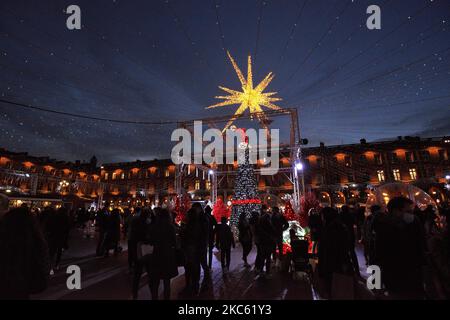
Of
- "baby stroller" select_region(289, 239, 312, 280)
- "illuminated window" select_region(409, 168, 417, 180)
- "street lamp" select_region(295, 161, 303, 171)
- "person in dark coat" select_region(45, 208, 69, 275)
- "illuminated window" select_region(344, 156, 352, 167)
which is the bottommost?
"baby stroller" select_region(289, 239, 312, 280)

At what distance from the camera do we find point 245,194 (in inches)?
538

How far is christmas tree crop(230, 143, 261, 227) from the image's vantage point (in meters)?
13.4

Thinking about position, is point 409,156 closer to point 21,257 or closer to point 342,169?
point 342,169

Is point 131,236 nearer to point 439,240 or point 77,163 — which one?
point 439,240

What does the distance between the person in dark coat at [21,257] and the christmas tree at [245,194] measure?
36.2 feet

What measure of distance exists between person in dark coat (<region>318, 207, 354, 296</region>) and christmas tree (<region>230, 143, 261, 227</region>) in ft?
29.9

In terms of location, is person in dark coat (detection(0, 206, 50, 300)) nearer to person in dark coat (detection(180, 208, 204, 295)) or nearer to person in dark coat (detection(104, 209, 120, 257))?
person in dark coat (detection(180, 208, 204, 295))

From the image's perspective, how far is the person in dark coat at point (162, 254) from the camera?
3.86 m

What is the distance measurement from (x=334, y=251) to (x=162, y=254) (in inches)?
114

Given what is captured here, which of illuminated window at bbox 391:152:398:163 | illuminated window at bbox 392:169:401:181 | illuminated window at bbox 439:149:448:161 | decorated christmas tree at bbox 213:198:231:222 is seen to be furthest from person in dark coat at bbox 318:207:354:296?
illuminated window at bbox 439:149:448:161

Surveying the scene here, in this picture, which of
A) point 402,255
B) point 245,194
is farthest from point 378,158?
point 402,255

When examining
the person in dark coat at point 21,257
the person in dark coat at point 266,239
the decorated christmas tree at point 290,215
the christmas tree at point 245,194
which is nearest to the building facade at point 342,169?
the decorated christmas tree at point 290,215

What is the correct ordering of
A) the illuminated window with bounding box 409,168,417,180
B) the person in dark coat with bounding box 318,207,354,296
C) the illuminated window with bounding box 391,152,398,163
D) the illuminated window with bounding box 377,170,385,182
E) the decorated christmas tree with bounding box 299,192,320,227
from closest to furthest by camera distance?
the person in dark coat with bounding box 318,207,354,296
the decorated christmas tree with bounding box 299,192,320,227
the illuminated window with bounding box 409,168,417,180
the illuminated window with bounding box 391,152,398,163
the illuminated window with bounding box 377,170,385,182

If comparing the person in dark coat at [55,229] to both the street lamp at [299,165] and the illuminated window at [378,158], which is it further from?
the illuminated window at [378,158]
